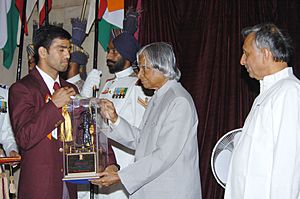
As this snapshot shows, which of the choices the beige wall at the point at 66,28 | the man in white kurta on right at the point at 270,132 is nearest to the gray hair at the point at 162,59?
the man in white kurta on right at the point at 270,132

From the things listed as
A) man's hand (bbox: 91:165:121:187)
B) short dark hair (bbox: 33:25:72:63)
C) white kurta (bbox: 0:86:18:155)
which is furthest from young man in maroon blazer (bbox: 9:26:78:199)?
white kurta (bbox: 0:86:18:155)

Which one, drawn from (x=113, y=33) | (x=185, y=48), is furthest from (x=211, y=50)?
(x=113, y=33)

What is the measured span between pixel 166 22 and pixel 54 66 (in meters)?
1.99

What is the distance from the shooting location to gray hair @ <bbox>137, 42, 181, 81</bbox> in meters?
3.20

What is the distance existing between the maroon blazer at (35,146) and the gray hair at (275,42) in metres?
1.04

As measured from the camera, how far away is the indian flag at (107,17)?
5.40 metres

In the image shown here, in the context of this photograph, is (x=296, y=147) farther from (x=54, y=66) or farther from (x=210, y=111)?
(x=210, y=111)

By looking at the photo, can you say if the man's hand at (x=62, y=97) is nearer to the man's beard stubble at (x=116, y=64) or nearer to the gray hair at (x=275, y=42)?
the gray hair at (x=275, y=42)

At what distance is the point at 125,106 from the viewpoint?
4.61 metres

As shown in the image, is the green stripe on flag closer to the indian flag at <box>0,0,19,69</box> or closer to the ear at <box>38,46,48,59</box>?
the indian flag at <box>0,0,19,69</box>

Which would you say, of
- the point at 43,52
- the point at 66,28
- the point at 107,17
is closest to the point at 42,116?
the point at 43,52

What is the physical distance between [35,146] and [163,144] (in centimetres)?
66

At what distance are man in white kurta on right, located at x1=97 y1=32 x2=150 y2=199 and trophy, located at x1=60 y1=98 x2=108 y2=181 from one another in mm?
1585

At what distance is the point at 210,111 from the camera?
4672mm
